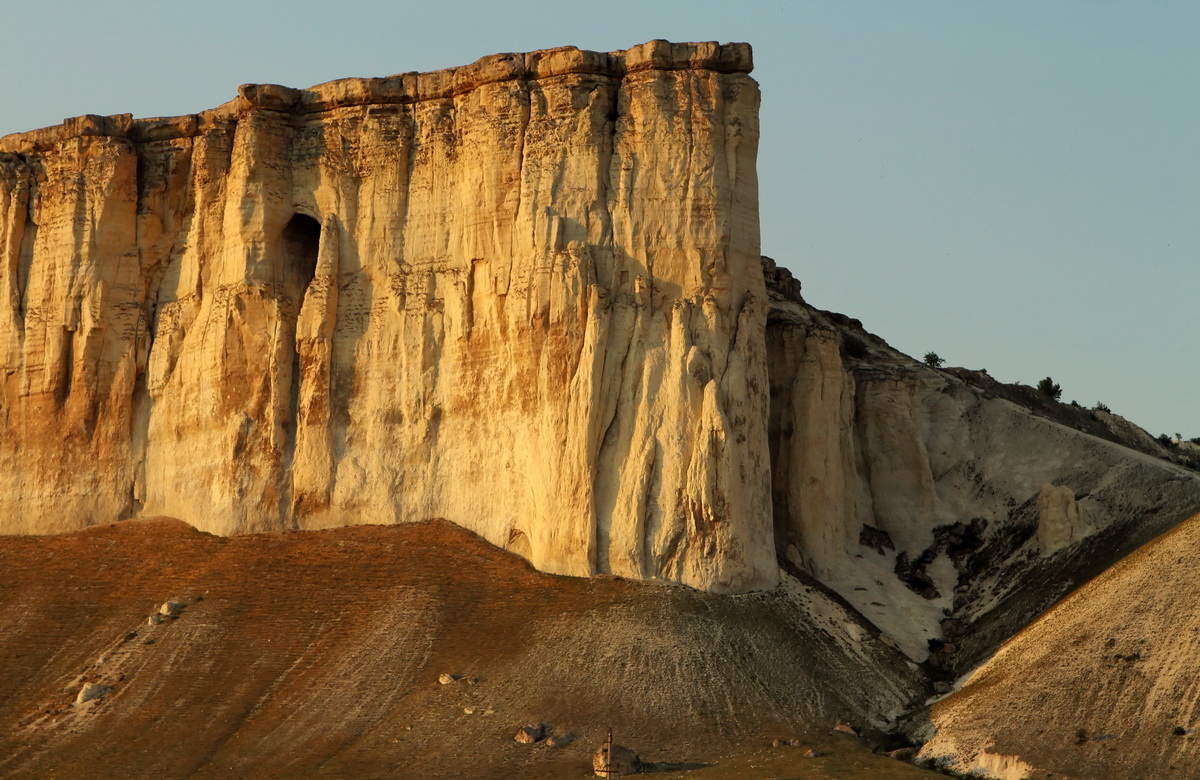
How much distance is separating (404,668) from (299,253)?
1794cm

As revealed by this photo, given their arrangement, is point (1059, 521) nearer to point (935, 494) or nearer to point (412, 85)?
point (935, 494)

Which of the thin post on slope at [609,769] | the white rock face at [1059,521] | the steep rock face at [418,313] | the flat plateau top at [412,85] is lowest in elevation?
the thin post on slope at [609,769]

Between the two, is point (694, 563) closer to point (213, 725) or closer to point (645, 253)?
point (645, 253)

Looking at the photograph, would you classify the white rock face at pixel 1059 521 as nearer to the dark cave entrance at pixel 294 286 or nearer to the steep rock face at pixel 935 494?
the steep rock face at pixel 935 494

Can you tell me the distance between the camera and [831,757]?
47.0 metres

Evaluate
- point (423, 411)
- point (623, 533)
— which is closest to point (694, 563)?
point (623, 533)

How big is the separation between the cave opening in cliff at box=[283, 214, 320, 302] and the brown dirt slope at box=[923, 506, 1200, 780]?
25.2 metres

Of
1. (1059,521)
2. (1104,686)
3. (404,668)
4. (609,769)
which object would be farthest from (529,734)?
(1059,521)

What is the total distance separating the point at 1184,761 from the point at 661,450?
17.0 metres

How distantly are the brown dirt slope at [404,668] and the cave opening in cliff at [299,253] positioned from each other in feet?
29.4

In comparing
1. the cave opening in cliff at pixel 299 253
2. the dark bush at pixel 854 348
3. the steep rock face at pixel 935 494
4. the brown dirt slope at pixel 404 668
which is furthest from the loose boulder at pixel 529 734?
the dark bush at pixel 854 348

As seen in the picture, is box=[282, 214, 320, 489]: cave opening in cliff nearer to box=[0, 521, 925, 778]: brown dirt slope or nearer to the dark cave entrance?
the dark cave entrance

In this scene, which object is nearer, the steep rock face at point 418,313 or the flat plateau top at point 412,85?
the steep rock face at point 418,313

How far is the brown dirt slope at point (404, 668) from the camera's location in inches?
1881
